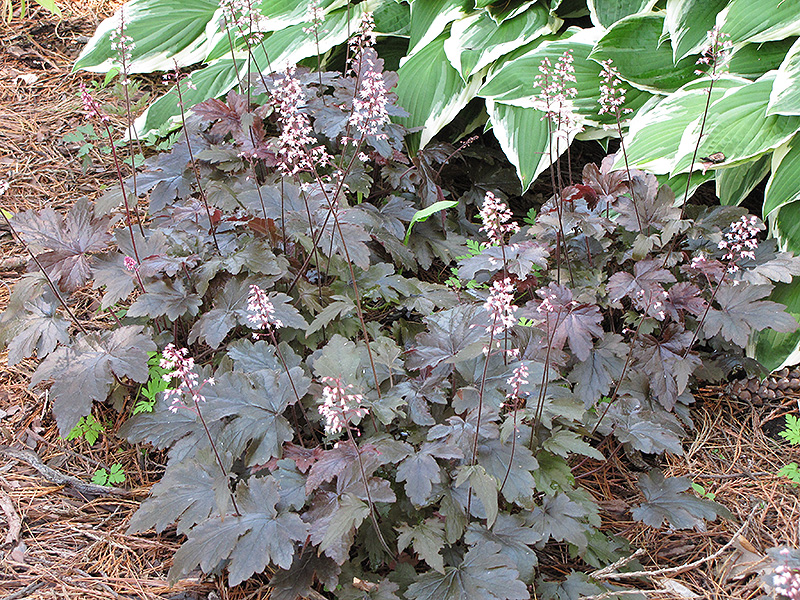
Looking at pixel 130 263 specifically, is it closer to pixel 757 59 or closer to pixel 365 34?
pixel 365 34

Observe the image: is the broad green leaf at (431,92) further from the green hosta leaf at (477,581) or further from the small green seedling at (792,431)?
the green hosta leaf at (477,581)

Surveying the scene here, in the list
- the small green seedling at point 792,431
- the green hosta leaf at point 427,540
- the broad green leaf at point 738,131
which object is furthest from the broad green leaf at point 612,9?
the green hosta leaf at point 427,540

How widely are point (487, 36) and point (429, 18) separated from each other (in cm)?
29

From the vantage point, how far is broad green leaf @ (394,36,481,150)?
2551 mm

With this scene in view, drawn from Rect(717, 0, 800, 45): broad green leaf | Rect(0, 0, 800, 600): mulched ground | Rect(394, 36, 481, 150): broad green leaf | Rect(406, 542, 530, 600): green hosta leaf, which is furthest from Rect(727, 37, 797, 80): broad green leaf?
Rect(406, 542, 530, 600): green hosta leaf

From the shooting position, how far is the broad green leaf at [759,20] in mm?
2174

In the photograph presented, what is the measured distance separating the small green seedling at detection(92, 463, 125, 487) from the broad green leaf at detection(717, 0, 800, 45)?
2.37 m

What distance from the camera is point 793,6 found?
218cm

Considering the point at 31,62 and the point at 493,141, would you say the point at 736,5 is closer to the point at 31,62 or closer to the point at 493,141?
the point at 493,141

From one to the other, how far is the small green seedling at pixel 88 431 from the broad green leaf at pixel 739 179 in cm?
217

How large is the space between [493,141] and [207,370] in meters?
1.75

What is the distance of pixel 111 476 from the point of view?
5.85 ft

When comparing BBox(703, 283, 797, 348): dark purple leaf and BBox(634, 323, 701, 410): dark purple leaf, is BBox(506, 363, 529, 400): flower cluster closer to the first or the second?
BBox(634, 323, 701, 410): dark purple leaf

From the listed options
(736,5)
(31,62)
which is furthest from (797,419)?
(31,62)
